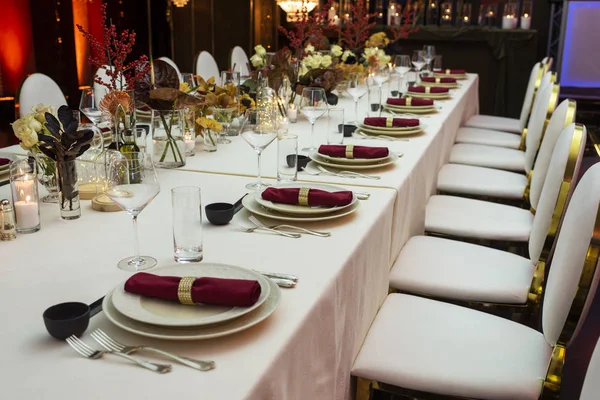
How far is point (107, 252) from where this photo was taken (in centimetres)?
137

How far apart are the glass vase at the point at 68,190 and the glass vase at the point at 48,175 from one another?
153mm

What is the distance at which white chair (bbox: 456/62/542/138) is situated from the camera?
4.23m

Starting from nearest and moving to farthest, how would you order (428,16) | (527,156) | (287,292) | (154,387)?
(154,387) < (287,292) < (527,156) < (428,16)

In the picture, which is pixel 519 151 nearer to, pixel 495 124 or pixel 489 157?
pixel 489 157

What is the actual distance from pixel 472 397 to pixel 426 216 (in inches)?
48.8

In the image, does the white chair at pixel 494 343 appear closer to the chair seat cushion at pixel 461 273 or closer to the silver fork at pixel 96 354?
the chair seat cushion at pixel 461 273

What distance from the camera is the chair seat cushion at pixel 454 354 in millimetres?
1475

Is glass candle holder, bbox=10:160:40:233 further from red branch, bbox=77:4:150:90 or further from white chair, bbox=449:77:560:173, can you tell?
white chair, bbox=449:77:560:173

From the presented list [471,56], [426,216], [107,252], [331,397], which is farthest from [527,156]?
[471,56]

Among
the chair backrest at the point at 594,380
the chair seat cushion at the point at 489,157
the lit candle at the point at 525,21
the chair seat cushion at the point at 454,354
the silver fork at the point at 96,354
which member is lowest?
the chair seat cushion at the point at 454,354

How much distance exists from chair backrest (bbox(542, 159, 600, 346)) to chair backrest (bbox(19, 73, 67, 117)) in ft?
7.85

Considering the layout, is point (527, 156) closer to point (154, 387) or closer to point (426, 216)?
point (426, 216)

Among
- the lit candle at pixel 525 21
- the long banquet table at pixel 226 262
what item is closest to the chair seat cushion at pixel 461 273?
the long banquet table at pixel 226 262

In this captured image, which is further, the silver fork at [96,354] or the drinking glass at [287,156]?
the drinking glass at [287,156]
